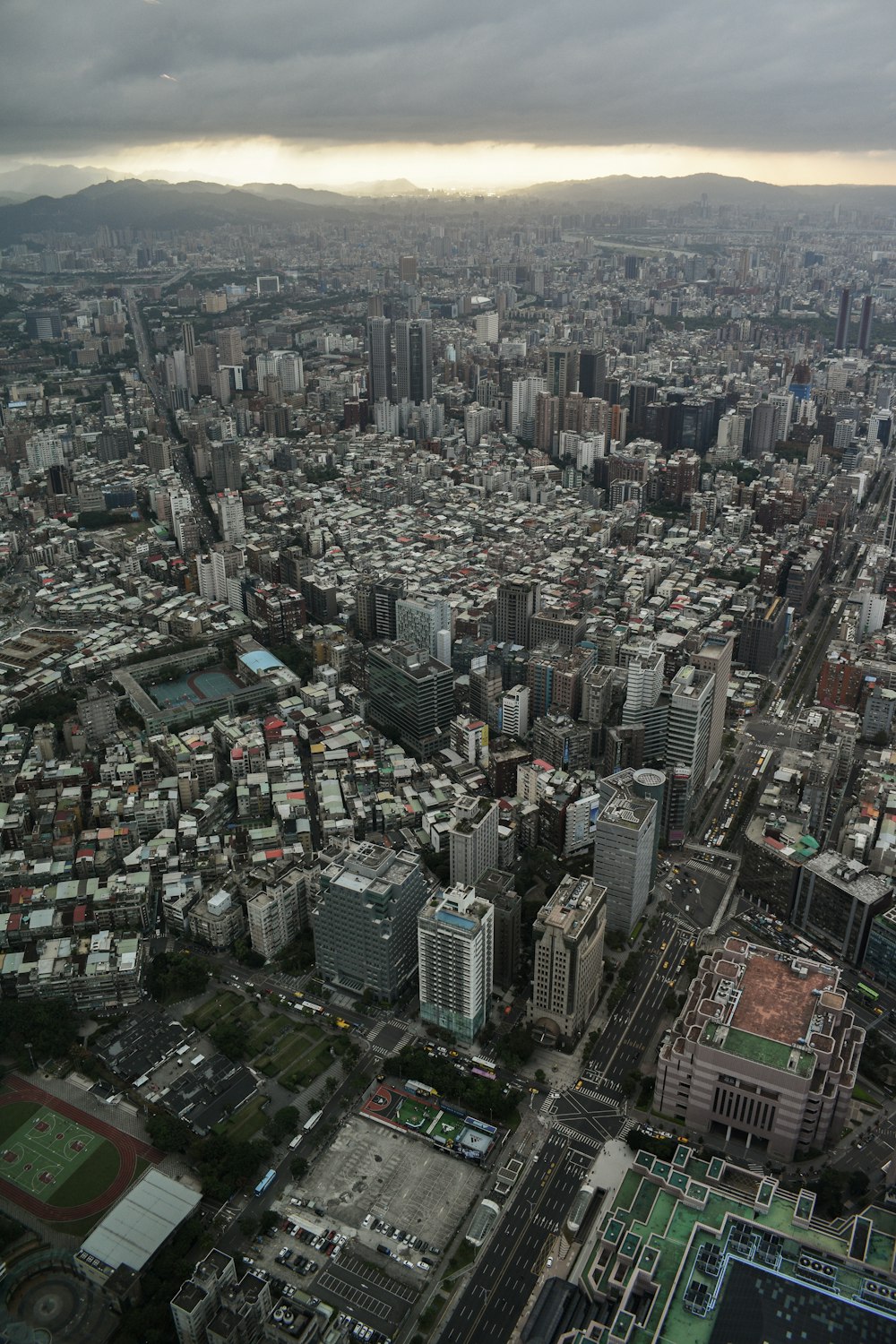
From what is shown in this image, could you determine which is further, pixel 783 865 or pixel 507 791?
pixel 507 791

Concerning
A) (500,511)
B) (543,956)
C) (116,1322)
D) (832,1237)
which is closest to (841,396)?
(500,511)

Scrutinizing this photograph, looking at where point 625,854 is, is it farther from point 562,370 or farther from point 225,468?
point 562,370

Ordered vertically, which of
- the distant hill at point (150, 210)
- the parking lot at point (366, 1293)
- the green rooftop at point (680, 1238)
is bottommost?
the parking lot at point (366, 1293)

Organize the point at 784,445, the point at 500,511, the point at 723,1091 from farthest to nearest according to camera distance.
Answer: the point at 784,445 → the point at 500,511 → the point at 723,1091

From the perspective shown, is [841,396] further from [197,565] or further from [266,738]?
[266,738]

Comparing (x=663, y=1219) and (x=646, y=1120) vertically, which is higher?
(x=663, y=1219)

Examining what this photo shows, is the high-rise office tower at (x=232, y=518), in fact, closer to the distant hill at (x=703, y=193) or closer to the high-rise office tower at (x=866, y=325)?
the high-rise office tower at (x=866, y=325)

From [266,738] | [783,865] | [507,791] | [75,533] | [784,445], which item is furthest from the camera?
[784,445]

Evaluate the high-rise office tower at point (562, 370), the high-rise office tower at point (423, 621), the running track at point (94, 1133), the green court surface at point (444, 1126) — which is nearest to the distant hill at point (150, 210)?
the high-rise office tower at point (562, 370)
